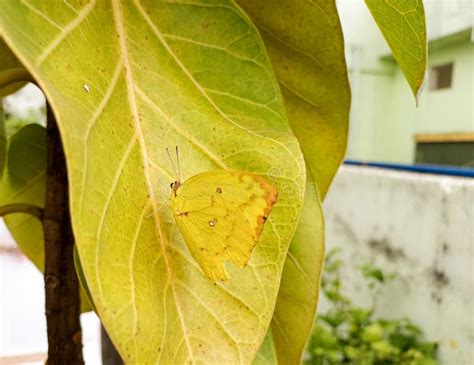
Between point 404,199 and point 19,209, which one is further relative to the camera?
point 404,199

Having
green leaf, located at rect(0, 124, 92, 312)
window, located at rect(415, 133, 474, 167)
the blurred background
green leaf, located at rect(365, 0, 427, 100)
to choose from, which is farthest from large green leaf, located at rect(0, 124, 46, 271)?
window, located at rect(415, 133, 474, 167)

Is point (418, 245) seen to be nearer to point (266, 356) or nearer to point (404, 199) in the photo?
point (404, 199)

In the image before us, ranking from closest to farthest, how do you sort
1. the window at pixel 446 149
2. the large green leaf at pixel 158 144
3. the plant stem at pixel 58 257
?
the large green leaf at pixel 158 144 < the plant stem at pixel 58 257 < the window at pixel 446 149

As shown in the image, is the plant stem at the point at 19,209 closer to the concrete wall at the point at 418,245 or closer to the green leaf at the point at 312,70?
the green leaf at the point at 312,70

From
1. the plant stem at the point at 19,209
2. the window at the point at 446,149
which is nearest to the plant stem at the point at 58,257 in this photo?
the plant stem at the point at 19,209

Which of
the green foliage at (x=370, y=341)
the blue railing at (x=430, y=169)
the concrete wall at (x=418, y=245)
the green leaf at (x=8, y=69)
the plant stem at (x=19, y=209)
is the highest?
the green leaf at (x=8, y=69)

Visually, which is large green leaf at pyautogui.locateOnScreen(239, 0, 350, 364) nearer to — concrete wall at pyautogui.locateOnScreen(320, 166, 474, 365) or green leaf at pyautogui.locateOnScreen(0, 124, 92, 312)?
green leaf at pyautogui.locateOnScreen(0, 124, 92, 312)

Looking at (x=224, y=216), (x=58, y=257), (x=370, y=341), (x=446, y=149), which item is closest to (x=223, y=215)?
(x=224, y=216)
